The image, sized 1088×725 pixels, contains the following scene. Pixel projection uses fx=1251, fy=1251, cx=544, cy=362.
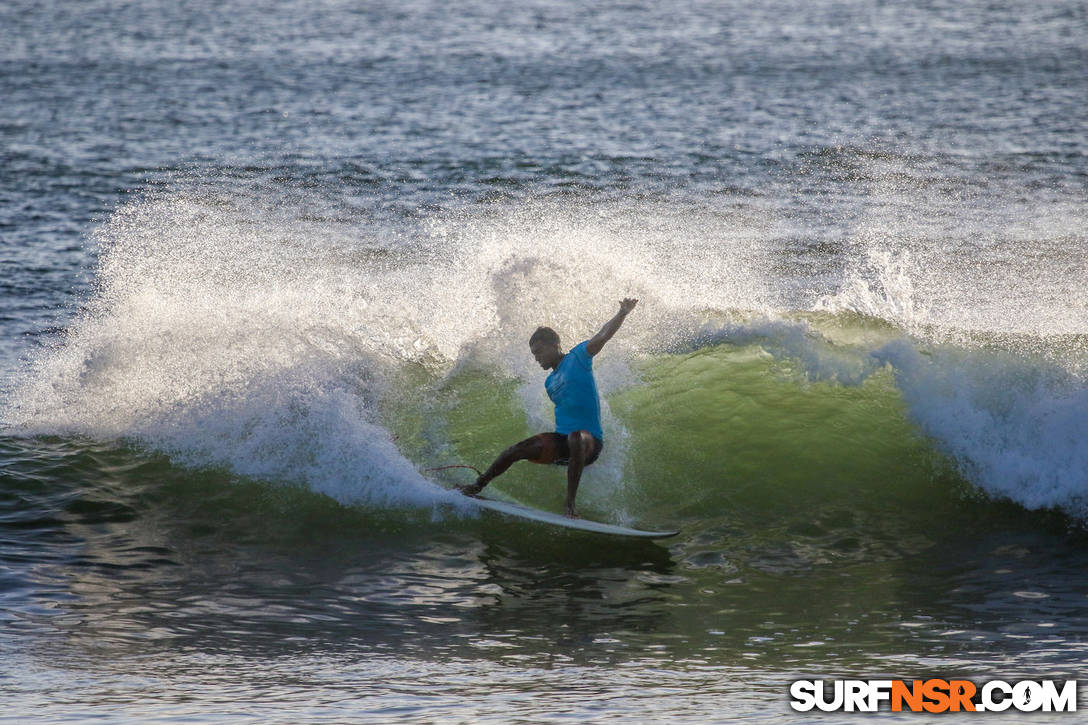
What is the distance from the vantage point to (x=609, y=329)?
1030cm

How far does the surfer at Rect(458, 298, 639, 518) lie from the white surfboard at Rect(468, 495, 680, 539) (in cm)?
17

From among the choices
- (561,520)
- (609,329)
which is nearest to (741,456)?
(561,520)

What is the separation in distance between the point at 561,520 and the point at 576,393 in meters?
1.09

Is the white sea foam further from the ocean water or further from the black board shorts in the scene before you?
the black board shorts

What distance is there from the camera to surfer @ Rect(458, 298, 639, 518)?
1058 centimetres

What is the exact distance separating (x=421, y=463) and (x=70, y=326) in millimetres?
8175

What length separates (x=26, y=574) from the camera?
10.2 m

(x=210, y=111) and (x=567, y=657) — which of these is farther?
(x=210, y=111)

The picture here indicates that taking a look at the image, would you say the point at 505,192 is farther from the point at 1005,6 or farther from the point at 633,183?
the point at 1005,6

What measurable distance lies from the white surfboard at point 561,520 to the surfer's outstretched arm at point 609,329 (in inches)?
56.7

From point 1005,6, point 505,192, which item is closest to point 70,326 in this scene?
point 505,192


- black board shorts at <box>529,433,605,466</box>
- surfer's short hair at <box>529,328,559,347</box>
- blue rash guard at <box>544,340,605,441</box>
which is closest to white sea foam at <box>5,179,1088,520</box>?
black board shorts at <box>529,433,605,466</box>

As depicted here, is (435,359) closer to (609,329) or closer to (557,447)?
(557,447)

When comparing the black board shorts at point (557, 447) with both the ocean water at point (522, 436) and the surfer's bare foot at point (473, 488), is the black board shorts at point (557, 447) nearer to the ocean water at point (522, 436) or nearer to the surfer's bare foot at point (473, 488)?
the surfer's bare foot at point (473, 488)
